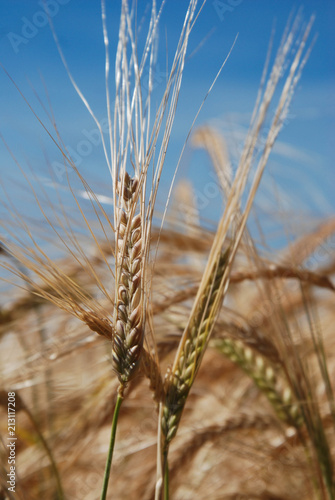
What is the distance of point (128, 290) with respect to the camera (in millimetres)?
619

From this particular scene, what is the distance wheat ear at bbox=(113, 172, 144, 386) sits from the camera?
1.98ft

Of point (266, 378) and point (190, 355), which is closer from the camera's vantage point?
point (190, 355)

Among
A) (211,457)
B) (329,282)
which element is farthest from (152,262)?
(211,457)

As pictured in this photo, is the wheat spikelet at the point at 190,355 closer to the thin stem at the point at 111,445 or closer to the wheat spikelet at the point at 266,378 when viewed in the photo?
the thin stem at the point at 111,445

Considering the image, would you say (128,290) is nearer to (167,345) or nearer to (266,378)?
(167,345)

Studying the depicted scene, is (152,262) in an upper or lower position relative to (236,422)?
upper

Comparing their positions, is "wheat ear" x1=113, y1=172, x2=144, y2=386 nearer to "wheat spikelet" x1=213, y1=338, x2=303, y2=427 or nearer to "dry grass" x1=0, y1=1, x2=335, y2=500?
"dry grass" x1=0, y1=1, x2=335, y2=500

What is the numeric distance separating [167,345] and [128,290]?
369 mm

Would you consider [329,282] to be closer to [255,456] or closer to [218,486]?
[255,456]

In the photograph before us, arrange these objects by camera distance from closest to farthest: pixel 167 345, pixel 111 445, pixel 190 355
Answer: pixel 111 445 → pixel 190 355 → pixel 167 345

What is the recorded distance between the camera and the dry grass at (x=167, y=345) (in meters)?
0.63

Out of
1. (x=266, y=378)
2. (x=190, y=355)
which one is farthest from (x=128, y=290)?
(x=266, y=378)

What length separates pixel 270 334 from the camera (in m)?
1.01

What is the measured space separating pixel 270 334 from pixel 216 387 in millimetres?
1026
